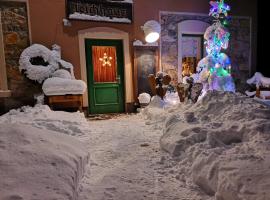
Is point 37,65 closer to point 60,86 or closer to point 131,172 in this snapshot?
point 60,86

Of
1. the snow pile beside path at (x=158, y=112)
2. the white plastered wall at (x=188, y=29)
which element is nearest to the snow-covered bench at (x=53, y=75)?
the snow pile beside path at (x=158, y=112)

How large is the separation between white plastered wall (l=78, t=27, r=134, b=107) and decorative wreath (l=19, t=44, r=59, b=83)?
36.3 inches

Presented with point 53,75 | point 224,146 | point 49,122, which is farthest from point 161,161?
point 53,75

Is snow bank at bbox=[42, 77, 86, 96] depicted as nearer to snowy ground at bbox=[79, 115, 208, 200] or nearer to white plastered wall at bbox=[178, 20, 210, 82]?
snowy ground at bbox=[79, 115, 208, 200]

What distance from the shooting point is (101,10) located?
7125 mm

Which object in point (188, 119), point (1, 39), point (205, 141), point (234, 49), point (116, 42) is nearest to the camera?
point (205, 141)

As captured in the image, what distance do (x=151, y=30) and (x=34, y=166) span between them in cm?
632

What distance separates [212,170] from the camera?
225 centimetres

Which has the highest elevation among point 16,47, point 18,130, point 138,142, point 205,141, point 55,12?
point 55,12

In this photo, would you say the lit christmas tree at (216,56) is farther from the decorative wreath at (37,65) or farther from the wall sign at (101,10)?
the decorative wreath at (37,65)

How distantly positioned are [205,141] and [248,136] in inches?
20.1

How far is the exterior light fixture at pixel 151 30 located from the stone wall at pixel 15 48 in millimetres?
3612

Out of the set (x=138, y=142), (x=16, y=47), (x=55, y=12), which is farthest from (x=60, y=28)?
(x=138, y=142)

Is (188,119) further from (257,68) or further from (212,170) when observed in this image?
(257,68)
